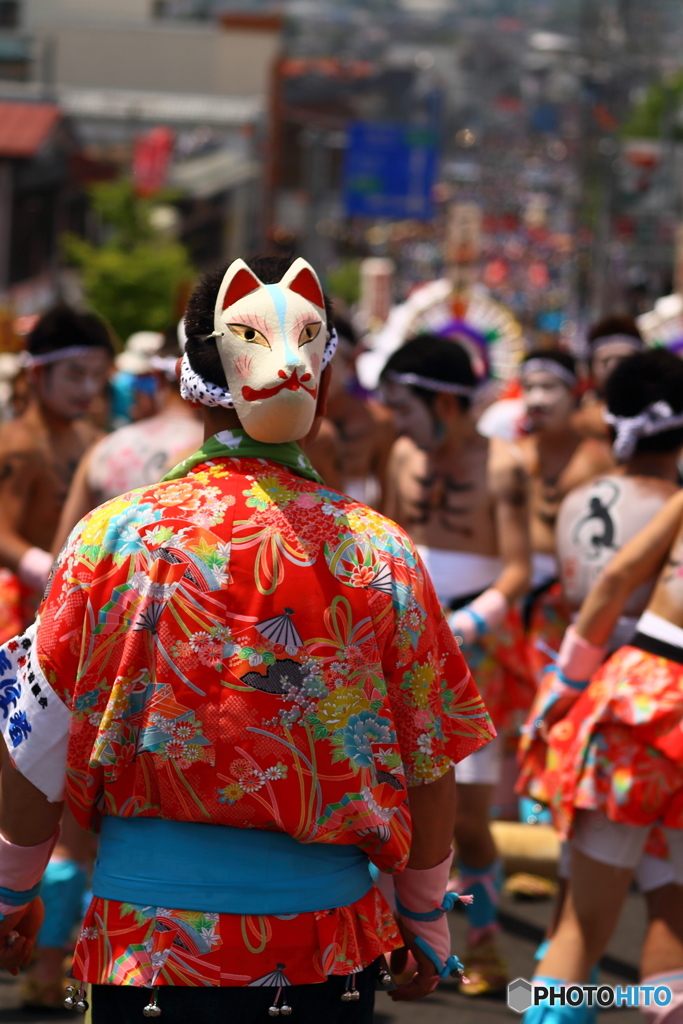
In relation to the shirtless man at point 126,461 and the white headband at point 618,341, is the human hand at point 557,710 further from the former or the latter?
the white headband at point 618,341

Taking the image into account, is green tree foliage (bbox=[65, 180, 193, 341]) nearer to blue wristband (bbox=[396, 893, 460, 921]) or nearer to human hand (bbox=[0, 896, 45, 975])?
human hand (bbox=[0, 896, 45, 975])

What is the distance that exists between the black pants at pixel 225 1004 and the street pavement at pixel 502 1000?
2.26 m

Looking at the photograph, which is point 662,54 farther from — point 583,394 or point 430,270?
point 583,394

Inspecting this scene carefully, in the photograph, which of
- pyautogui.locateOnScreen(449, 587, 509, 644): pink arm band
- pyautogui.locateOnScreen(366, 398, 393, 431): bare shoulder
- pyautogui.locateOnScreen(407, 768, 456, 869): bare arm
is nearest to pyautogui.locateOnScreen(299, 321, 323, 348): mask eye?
pyautogui.locateOnScreen(407, 768, 456, 869): bare arm

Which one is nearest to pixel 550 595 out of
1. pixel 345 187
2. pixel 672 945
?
pixel 672 945

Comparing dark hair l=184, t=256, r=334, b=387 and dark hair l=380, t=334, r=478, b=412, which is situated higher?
dark hair l=184, t=256, r=334, b=387

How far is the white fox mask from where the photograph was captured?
2.39m

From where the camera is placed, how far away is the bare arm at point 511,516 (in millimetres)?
4945

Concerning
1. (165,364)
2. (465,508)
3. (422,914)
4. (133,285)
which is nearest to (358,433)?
(165,364)

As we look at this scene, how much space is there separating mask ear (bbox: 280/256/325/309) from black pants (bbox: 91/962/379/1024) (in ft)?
3.81

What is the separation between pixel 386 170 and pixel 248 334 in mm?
37689

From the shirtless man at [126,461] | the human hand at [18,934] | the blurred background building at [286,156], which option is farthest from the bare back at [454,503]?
the blurred background building at [286,156]

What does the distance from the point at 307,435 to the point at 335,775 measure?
2.09 ft

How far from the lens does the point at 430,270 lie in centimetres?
6062
